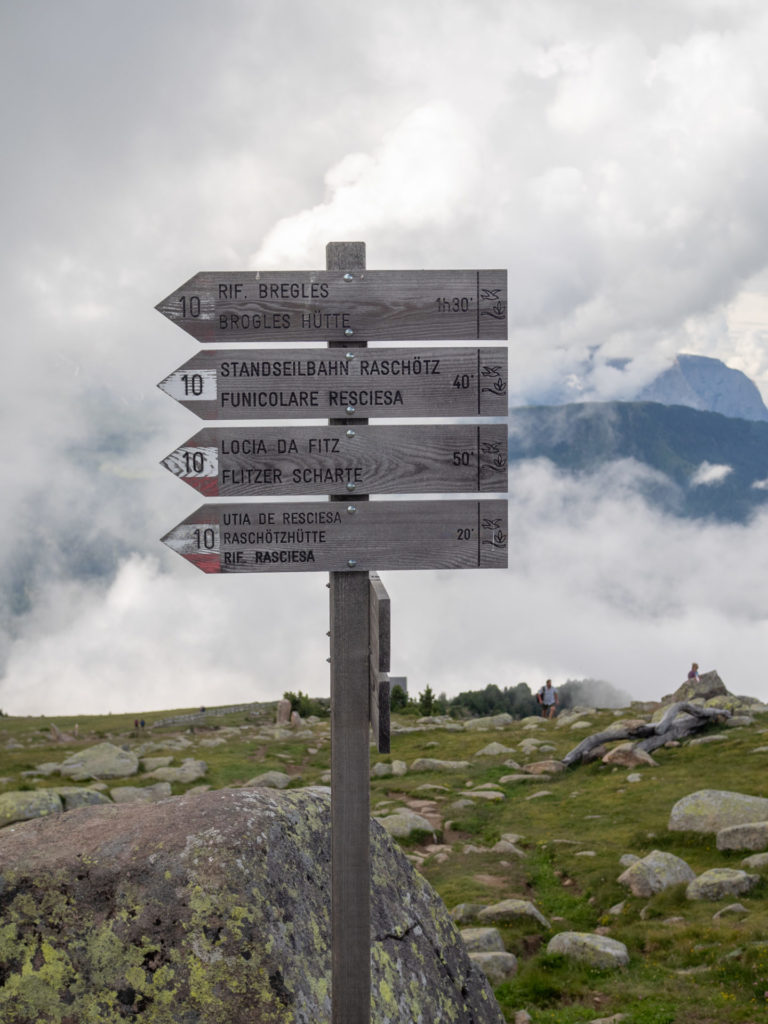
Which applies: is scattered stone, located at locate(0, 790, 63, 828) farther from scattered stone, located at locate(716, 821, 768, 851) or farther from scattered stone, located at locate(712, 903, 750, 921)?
scattered stone, located at locate(716, 821, 768, 851)

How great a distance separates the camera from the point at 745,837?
17047 millimetres

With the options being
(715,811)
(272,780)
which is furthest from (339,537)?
(272,780)

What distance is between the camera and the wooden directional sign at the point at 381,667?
20.0 feet

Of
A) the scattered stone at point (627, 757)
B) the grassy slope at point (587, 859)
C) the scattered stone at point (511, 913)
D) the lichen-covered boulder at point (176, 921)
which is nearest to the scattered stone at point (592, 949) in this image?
the grassy slope at point (587, 859)

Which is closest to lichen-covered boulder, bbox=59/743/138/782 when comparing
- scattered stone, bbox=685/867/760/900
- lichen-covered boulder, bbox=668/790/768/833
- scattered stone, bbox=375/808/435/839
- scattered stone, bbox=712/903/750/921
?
scattered stone, bbox=375/808/435/839

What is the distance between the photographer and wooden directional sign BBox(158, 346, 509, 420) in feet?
21.0

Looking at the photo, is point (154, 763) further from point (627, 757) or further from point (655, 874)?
point (655, 874)

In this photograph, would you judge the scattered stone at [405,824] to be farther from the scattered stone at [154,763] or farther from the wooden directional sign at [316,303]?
the wooden directional sign at [316,303]

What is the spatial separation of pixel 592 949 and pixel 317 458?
10.6 metres

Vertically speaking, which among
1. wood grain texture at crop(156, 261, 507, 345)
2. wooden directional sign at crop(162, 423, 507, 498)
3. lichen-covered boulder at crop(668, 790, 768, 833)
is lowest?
lichen-covered boulder at crop(668, 790, 768, 833)

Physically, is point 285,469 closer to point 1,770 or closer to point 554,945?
point 554,945

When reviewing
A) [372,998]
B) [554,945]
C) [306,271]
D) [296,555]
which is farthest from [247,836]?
[554,945]

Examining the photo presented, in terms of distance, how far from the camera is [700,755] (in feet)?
88.2

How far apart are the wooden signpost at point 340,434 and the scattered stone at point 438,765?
2461cm
